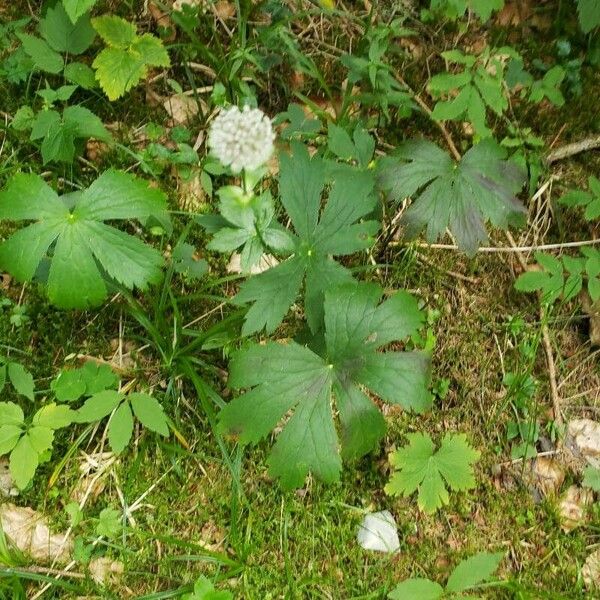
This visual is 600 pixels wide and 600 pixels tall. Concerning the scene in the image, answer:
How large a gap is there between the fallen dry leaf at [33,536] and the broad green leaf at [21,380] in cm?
33

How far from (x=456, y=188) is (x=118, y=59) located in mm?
1244

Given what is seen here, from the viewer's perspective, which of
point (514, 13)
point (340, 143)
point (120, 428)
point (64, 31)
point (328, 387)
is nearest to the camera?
point (328, 387)

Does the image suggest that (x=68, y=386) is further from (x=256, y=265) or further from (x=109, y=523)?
(x=256, y=265)

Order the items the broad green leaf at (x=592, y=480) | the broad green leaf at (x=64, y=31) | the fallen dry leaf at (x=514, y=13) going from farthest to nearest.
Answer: the fallen dry leaf at (x=514, y=13)
the broad green leaf at (x=64, y=31)
the broad green leaf at (x=592, y=480)

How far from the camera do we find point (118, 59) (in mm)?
2193

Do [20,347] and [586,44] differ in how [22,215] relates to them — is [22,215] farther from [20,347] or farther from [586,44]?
[586,44]

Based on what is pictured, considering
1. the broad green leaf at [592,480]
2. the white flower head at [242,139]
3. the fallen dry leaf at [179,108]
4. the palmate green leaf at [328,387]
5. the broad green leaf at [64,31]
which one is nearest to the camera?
the white flower head at [242,139]

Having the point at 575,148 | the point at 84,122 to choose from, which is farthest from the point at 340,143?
the point at 575,148

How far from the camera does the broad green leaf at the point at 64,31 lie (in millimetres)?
2170

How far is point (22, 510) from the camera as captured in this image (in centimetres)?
188

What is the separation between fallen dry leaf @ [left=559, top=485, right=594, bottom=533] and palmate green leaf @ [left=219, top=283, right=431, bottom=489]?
2.32ft

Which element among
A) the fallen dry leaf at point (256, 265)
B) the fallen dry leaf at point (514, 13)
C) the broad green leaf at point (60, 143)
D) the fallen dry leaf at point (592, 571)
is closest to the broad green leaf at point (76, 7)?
the broad green leaf at point (60, 143)

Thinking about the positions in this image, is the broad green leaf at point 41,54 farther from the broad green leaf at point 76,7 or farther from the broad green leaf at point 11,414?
the broad green leaf at point 11,414

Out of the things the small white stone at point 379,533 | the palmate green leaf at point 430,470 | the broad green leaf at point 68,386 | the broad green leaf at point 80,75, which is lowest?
the small white stone at point 379,533
